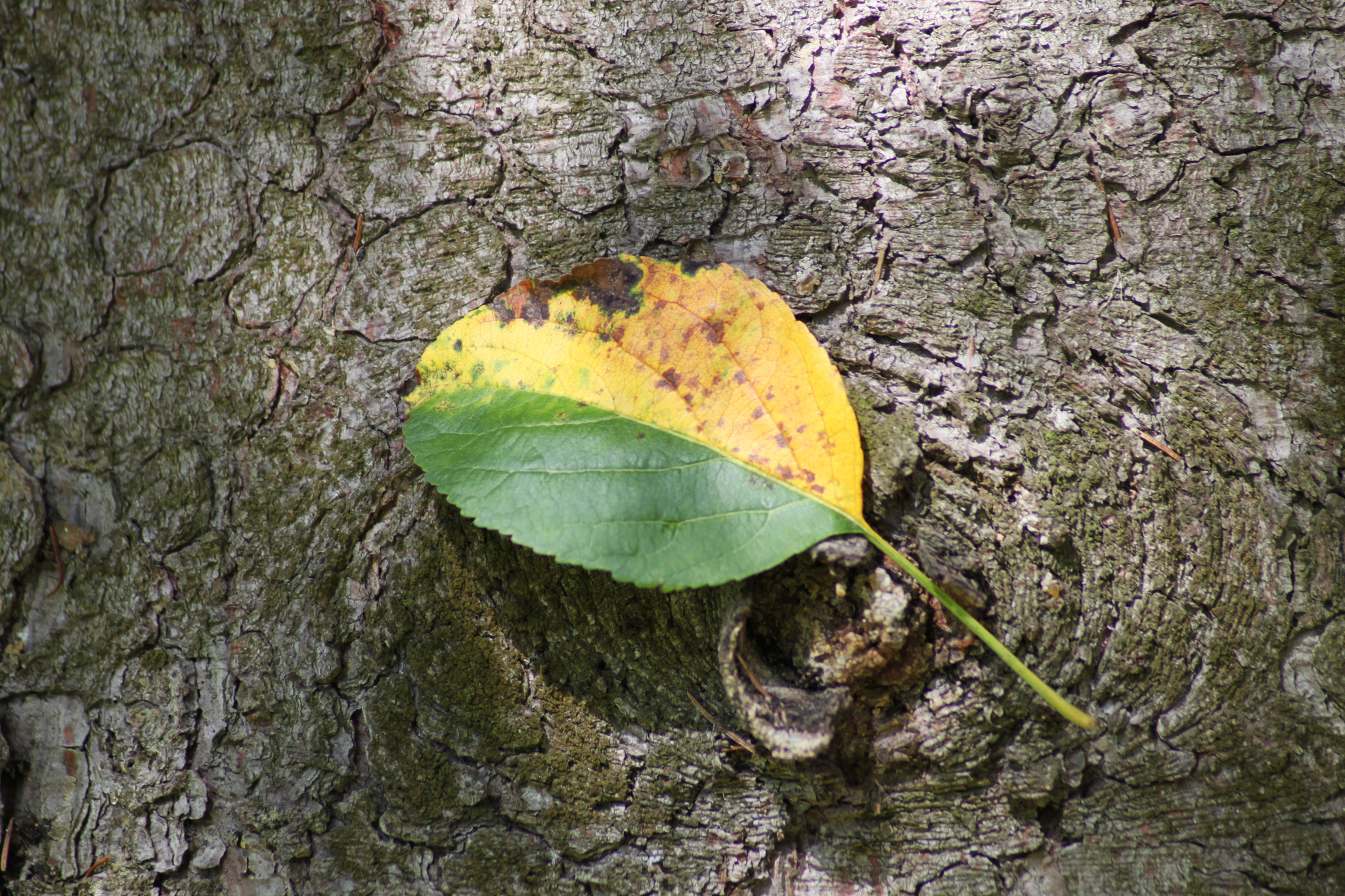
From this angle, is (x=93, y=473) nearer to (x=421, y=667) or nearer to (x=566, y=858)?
(x=421, y=667)

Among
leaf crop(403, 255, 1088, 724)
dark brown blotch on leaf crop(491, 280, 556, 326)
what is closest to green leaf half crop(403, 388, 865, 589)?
leaf crop(403, 255, 1088, 724)

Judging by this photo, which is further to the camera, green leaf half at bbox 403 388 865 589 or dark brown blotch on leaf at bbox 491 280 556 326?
dark brown blotch on leaf at bbox 491 280 556 326

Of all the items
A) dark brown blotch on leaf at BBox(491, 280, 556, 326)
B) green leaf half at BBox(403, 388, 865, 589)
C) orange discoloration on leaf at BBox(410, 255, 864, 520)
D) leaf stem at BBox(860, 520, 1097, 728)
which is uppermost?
dark brown blotch on leaf at BBox(491, 280, 556, 326)

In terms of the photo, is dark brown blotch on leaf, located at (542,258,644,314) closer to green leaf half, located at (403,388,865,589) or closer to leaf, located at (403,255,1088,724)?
leaf, located at (403,255,1088,724)

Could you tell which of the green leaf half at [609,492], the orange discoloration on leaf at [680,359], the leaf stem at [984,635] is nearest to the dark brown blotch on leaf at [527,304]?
the orange discoloration on leaf at [680,359]

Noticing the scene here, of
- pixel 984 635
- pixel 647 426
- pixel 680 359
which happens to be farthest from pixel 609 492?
pixel 984 635

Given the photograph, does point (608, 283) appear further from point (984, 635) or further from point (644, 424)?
point (984, 635)

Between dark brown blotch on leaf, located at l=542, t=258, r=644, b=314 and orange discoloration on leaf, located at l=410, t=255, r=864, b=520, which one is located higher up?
dark brown blotch on leaf, located at l=542, t=258, r=644, b=314

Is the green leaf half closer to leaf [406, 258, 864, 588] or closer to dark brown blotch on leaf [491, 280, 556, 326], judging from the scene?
leaf [406, 258, 864, 588]

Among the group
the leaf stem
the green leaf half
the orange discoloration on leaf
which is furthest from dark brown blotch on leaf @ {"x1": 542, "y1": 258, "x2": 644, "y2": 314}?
the leaf stem
